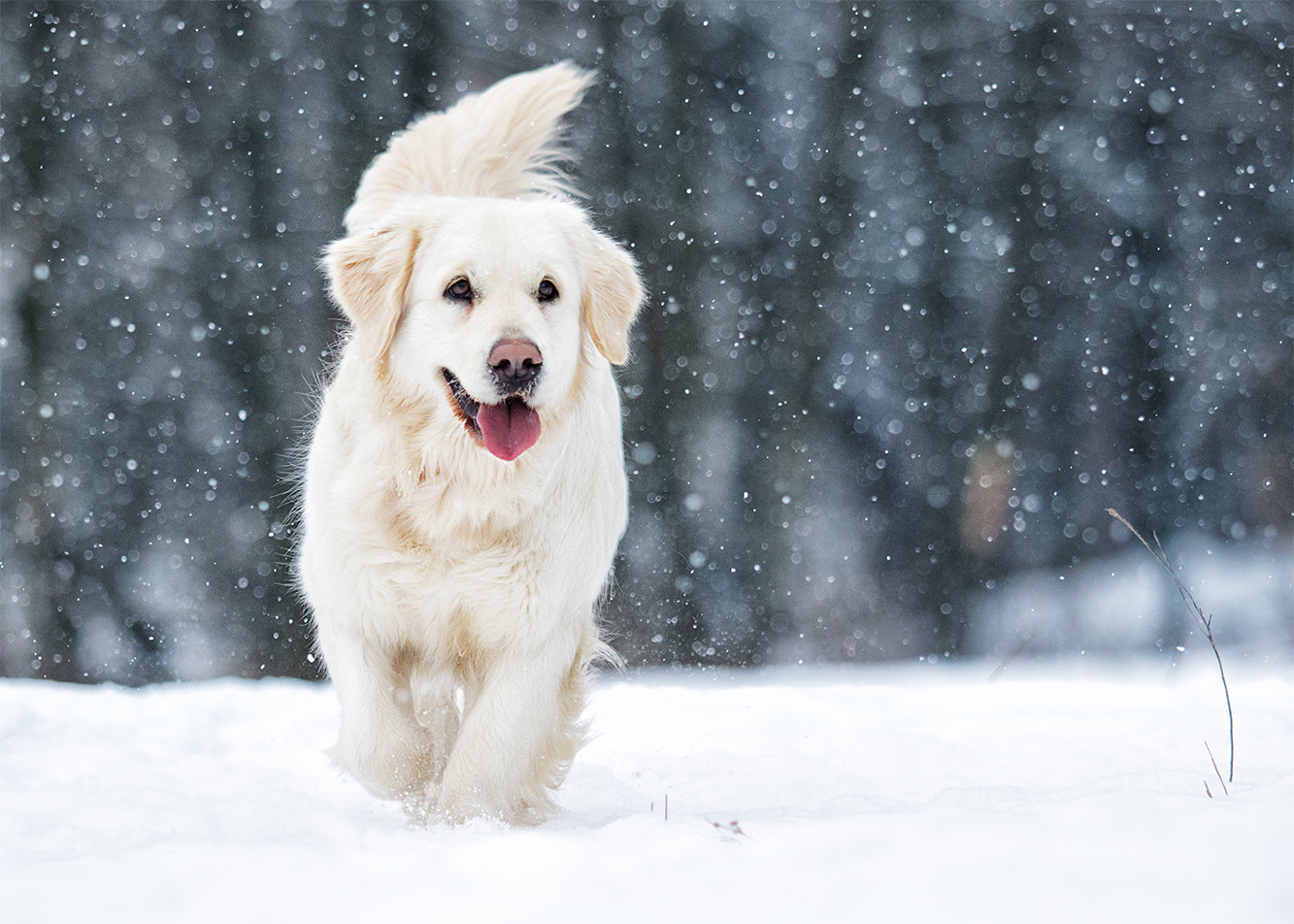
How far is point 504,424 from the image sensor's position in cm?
265

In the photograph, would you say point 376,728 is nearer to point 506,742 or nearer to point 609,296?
point 506,742

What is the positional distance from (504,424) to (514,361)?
7.8 inches

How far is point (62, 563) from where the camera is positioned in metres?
8.52

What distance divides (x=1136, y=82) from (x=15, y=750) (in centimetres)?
1022

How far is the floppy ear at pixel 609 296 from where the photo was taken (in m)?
3.10

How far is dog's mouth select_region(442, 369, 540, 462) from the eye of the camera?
2.63 m

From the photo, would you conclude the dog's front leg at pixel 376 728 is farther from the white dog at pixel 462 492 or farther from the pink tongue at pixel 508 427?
the pink tongue at pixel 508 427

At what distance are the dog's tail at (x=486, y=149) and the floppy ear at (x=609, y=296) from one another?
778 millimetres

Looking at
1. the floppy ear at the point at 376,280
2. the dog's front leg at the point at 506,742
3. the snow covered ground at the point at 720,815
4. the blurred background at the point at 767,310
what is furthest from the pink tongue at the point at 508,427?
the blurred background at the point at 767,310

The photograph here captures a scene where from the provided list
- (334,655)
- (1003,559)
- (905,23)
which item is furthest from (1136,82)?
(334,655)

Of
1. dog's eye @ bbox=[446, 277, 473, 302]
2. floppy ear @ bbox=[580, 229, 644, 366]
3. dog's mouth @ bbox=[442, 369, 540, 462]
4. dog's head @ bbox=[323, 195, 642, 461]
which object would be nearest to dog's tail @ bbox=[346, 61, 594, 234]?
dog's head @ bbox=[323, 195, 642, 461]

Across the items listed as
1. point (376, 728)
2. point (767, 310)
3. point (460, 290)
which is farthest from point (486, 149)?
point (767, 310)

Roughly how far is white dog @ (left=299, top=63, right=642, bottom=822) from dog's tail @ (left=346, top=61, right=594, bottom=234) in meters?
0.61

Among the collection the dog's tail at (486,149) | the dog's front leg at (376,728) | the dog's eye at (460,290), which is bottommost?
the dog's front leg at (376,728)
